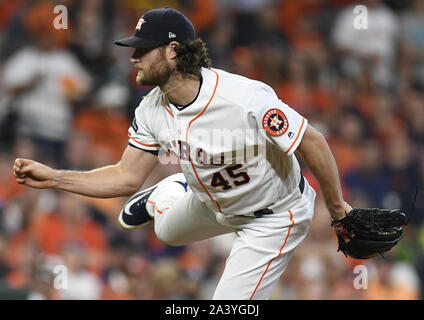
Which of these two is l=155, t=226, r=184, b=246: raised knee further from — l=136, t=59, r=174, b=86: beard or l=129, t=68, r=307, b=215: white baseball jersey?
l=136, t=59, r=174, b=86: beard

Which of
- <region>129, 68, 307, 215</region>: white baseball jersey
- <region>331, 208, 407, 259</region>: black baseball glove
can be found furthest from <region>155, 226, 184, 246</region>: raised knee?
<region>331, 208, 407, 259</region>: black baseball glove

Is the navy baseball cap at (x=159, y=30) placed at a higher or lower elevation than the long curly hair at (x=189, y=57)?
higher

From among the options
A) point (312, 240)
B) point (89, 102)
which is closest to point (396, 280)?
point (312, 240)

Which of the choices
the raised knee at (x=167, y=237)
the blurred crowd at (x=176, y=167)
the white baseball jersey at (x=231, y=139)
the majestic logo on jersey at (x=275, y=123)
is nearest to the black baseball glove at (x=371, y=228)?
the white baseball jersey at (x=231, y=139)

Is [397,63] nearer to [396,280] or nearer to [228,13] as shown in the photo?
[228,13]

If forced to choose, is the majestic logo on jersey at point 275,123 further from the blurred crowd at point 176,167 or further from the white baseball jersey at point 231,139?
the blurred crowd at point 176,167

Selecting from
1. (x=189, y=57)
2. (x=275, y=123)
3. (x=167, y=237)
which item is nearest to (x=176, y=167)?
(x=167, y=237)
